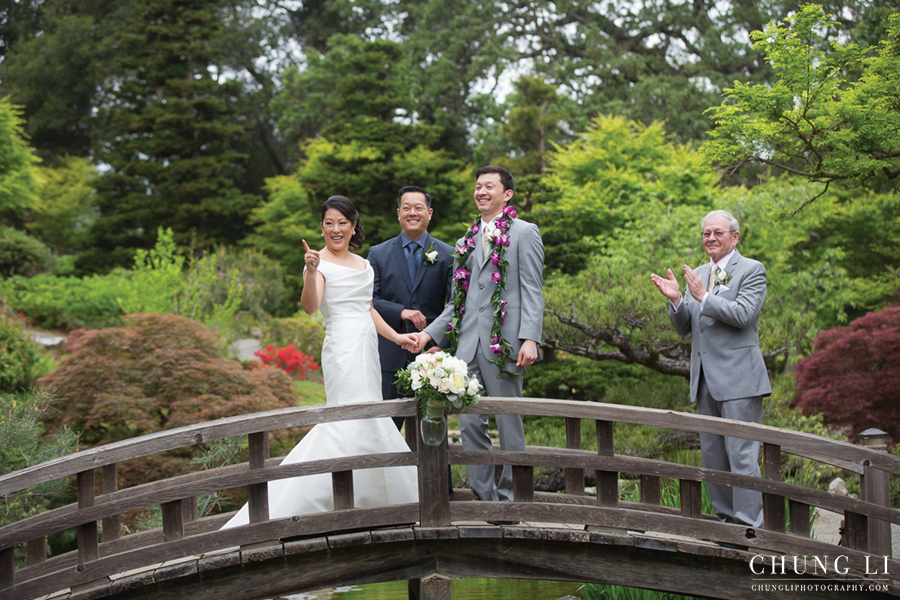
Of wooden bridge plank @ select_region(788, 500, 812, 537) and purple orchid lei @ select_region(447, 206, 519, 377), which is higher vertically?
purple orchid lei @ select_region(447, 206, 519, 377)

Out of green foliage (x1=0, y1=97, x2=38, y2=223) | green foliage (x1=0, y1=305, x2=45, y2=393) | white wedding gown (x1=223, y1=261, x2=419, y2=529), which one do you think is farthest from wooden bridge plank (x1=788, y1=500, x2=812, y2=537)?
green foliage (x1=0, y1=97, x2=38, y2=223)

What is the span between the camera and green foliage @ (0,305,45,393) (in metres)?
7.19

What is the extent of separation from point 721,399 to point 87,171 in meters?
22.8

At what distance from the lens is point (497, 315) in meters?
3.74

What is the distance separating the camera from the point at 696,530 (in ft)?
11.9

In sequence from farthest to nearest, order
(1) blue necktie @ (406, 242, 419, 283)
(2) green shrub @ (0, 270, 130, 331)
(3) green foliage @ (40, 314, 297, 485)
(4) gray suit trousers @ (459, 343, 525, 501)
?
(2) green shrub @ (0, 270, 130, 331), (3) green foliage @ (40, 314, 297, 485), (1) blue necktie @ (406, 242, 419, 283), (4) gray suit trousers @ (459, 343, 525, 501)

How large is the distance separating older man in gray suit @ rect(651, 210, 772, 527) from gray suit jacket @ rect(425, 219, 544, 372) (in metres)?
0.67

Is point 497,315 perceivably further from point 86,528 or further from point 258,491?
point 86,528

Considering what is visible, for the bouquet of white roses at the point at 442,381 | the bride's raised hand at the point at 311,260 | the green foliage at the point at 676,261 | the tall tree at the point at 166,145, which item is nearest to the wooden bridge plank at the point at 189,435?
the bouquet of white roses at the point at 442,381

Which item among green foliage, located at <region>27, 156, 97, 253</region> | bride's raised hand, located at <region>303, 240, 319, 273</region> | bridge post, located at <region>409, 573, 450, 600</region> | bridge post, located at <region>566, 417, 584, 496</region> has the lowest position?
bridge post, located at <region>409, 573, 450, 600</region>

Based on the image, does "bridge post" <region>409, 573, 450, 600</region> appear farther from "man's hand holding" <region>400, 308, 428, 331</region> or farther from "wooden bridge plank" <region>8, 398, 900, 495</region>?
"man's hand holding" <region>400, 308, 428, 331</region>

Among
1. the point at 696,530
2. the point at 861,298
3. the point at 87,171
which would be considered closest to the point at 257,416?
the point at 696,530

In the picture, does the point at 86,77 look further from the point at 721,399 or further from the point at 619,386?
the point at 721,399

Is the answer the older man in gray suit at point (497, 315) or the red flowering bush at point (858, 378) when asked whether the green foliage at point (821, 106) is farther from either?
the red flowering bush at point (858, 378)
